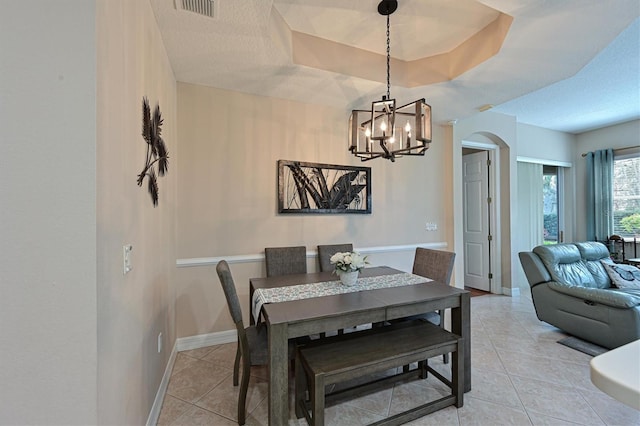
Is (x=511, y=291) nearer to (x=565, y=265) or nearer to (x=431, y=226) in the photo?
(x=565, y=265)

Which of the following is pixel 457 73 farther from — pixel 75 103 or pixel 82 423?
pixel 82 423

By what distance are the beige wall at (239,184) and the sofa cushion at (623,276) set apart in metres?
2.82

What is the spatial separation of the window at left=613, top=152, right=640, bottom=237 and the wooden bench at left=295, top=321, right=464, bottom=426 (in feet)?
17.4

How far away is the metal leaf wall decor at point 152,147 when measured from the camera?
1681 mm

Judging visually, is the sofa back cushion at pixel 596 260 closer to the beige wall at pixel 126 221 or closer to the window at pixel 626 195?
the window at pixel 626 195

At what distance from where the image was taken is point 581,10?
1810 mm

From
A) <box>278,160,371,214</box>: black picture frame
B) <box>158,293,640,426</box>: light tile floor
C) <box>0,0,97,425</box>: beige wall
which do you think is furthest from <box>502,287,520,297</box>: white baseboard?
<box>0,0,97,425</box>: beige wall

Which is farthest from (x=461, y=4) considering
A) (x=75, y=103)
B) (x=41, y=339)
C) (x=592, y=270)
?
(x=592, y=270)

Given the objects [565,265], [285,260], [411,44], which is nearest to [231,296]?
[285,260]

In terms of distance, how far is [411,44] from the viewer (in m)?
2.68

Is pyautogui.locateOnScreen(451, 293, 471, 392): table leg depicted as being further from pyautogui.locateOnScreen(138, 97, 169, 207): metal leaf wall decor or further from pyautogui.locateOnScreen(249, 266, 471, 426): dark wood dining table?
pyautogui.locateOnScreen(138, 97, 169, 207): metal leaf wall decor

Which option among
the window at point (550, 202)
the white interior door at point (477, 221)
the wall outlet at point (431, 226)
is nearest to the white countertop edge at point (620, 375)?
the wall outlet at point (431, 226)

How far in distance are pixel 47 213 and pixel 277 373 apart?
1.32m

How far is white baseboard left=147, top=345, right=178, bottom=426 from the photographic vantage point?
1.77 m
